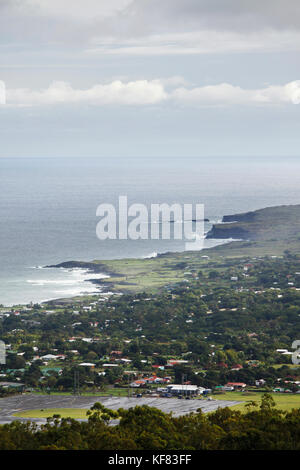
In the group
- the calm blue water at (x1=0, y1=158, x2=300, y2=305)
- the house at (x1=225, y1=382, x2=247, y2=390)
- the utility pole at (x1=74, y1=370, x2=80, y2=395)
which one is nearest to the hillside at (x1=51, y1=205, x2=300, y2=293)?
the calm blue water at (x1=0, y1=158, x2=300, y2=305)

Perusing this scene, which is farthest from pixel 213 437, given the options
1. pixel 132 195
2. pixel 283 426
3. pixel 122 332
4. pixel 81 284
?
pixel 132 195

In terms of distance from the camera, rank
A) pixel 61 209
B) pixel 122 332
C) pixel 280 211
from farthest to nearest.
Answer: pixel 61 209, pixel 280 211, pixel 122 332

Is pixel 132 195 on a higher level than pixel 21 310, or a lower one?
higher

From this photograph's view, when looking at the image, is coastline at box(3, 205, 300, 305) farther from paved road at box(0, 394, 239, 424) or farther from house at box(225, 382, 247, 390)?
paved road at box(0, 394, 239, 424)

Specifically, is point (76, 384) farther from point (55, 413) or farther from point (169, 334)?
point (169, 334)

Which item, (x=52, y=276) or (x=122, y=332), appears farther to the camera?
(x=52, y=276)
